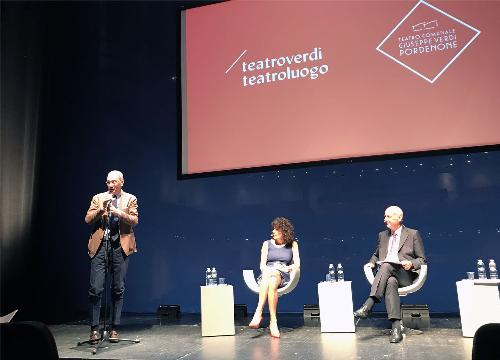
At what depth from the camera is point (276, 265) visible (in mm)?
4156

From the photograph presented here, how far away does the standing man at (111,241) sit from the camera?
357cm

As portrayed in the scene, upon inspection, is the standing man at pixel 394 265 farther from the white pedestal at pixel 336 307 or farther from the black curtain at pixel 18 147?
the black curtain at pixel 18 147

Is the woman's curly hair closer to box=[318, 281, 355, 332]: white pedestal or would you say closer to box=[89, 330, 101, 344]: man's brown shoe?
box=[318, 281, 355, 332]: white pedestal

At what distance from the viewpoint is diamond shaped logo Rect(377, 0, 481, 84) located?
4.41 metres

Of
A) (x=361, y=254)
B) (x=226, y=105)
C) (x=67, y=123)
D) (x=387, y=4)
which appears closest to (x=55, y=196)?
(x=67, y=123)

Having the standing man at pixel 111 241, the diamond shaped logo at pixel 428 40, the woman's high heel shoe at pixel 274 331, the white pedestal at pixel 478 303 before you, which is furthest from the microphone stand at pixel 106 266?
the diamond shaped logo at pixel 428 40

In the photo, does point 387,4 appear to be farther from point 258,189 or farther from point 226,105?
point 258,189

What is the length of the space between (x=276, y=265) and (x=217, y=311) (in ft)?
2.12

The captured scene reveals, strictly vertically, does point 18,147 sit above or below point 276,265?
above

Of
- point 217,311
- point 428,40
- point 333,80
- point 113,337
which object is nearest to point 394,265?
point 217,311

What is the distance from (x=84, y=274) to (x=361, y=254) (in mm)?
3441

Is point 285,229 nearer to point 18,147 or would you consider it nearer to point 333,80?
point 333,80

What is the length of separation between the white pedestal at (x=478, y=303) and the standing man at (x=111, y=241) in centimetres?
260

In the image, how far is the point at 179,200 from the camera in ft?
18.5
